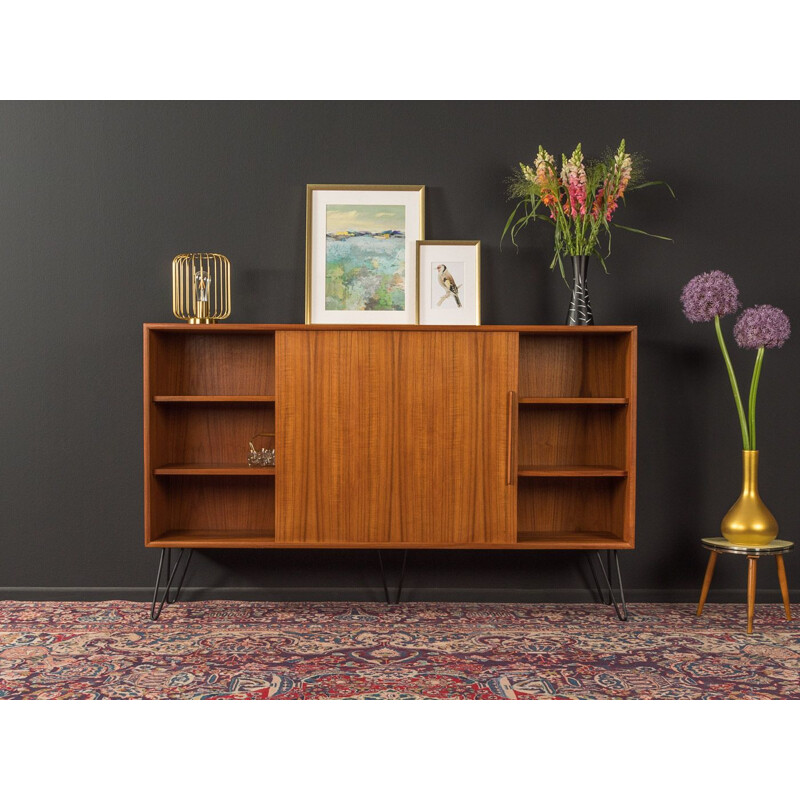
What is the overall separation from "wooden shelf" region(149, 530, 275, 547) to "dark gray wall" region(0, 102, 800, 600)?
0.23m

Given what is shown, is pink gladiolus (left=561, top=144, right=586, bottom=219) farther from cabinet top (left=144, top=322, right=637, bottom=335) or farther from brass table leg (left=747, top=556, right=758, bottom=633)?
brass table leg (left=747, top=556, right=758, bottom=633)

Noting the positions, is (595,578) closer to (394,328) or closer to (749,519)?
(749,519)

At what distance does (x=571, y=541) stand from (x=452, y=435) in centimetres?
77

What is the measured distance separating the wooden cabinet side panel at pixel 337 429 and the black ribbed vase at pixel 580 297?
0.94m

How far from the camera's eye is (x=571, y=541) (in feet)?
12.7

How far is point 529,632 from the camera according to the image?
3.68m

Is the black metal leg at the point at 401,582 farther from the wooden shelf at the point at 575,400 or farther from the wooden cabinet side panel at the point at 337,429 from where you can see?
the wooden shelf at the point at 575,400

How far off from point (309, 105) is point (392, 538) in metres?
2.31

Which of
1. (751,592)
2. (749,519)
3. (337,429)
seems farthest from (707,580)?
(337,429)

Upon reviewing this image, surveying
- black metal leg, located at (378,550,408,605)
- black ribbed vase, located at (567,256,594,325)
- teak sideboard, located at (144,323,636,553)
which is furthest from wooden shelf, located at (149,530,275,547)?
black ribbed vase, located at (567,256,594,325)

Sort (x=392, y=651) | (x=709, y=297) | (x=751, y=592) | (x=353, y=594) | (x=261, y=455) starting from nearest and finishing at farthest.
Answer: (x=392, y=651), (x=751, y=592), (x=709, y=297), (x=261, y=455), (x=353, y=594)

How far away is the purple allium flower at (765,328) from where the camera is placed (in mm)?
3844

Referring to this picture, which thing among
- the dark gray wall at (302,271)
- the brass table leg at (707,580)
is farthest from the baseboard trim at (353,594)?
the brass table leg at (707,580)

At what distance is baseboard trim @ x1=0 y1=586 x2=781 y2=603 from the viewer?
4.25 metres
